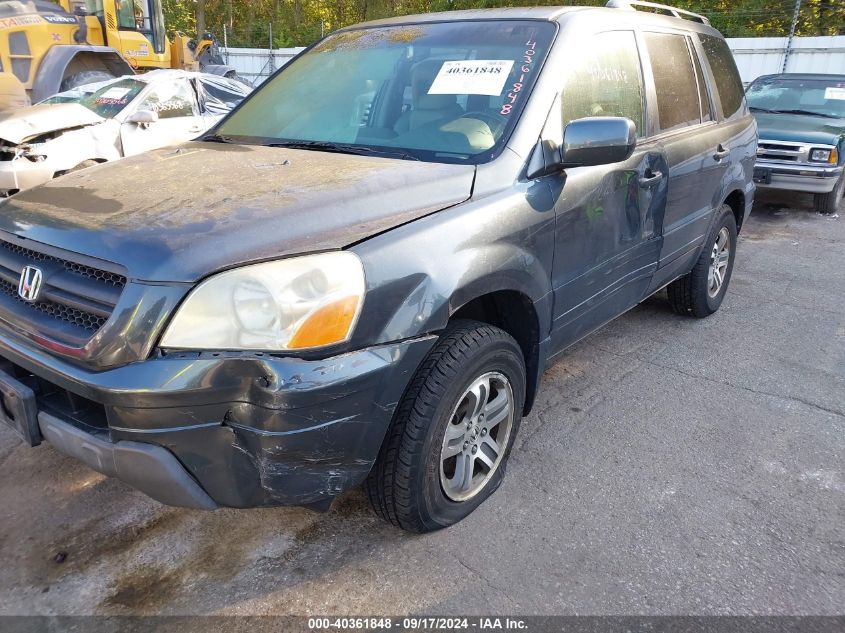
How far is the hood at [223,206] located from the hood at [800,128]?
7049 mm

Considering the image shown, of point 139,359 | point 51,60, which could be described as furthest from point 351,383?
point 51,60

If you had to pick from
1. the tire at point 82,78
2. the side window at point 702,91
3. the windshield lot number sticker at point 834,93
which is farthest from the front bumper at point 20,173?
the windshield lot number sticker at point 834,93

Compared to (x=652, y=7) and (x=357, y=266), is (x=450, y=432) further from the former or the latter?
(x=652, y=7)

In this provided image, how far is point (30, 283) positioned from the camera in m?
2.07

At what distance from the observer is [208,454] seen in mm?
1859

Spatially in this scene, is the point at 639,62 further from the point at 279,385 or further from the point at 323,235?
the point at 279,385

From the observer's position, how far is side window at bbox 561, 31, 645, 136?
281 cm

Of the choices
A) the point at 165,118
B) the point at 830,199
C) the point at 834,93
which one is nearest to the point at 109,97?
the point at 165,118

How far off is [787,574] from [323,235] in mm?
1940

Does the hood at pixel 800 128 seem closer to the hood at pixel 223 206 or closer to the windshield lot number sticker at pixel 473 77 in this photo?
the windshield lot number sticker at pixel 473 77

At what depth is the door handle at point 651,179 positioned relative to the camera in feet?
10.4

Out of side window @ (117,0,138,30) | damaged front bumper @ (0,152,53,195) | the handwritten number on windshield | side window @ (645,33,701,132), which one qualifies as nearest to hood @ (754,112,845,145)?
side window @ (645,33,701,132)

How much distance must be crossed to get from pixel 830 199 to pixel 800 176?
68 centimetres

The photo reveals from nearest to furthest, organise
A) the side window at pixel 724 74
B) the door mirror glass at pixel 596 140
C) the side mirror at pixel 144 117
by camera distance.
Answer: the door mirror glass at pixel 596 140, the side window at pixel 724 74, the side mirror at pixel 144 117
